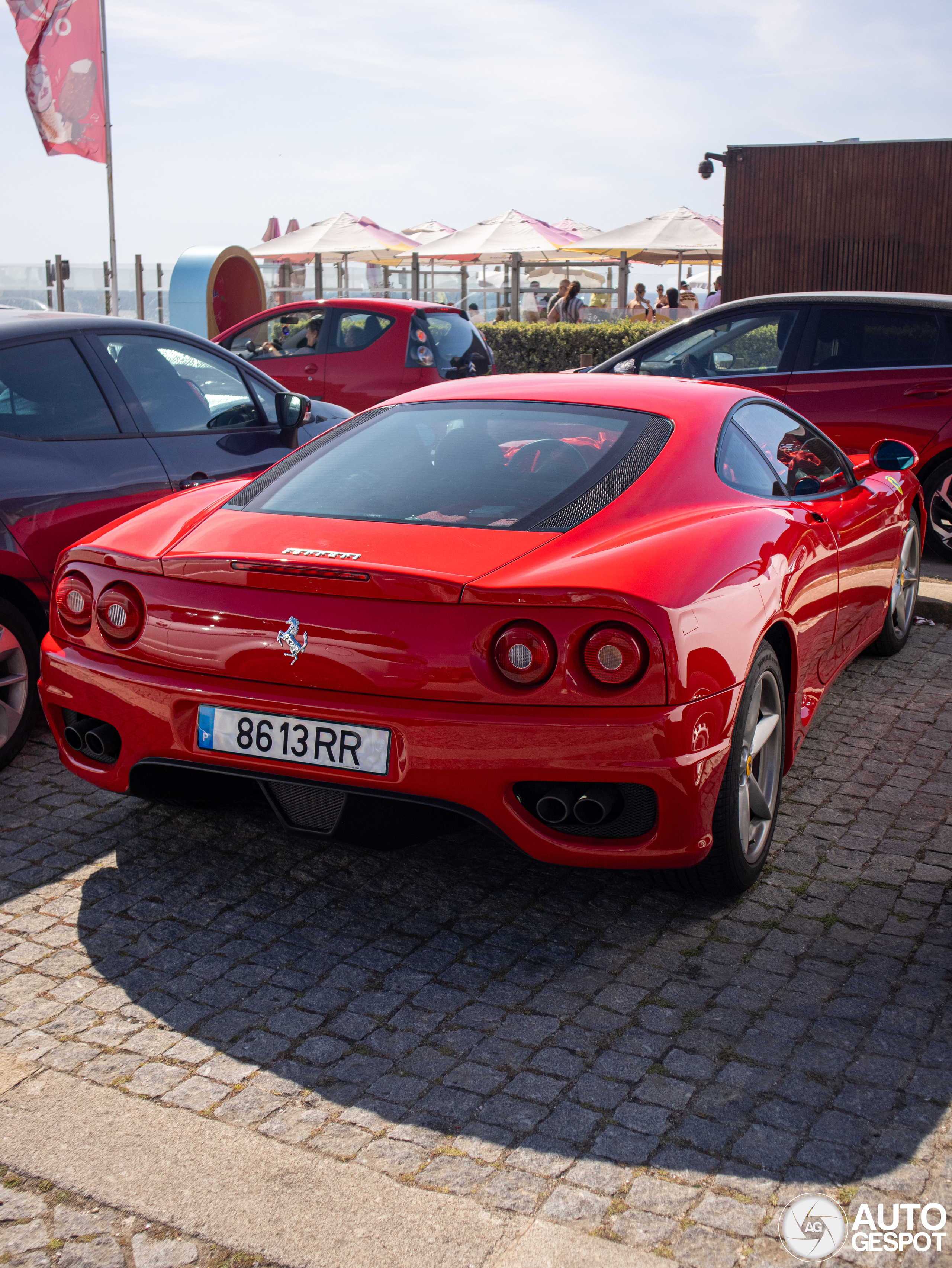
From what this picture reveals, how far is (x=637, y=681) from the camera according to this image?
9.63 feet

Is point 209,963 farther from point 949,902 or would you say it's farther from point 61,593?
point 949,902

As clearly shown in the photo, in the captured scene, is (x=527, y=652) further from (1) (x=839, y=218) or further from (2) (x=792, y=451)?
(1) (x=839, y=218)

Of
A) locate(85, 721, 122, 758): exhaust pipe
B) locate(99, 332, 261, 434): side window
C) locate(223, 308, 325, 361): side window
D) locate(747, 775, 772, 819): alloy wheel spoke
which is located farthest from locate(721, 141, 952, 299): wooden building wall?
locate(85, 721, 122, 758): exhaust pipe

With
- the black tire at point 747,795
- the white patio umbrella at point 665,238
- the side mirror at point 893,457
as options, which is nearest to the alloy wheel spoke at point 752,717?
the black tire at point 747,795

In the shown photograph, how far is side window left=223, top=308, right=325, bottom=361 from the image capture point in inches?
497

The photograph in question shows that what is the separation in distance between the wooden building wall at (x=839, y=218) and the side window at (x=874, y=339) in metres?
7.53

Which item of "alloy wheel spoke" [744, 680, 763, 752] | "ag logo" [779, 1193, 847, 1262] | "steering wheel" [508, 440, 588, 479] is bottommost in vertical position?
"ag logo" [779, 1193, 847, 1262]

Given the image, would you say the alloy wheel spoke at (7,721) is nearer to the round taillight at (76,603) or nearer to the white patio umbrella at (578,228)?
the round taillight at (76,603)

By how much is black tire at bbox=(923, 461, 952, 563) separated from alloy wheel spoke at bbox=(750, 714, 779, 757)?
15.2 ft

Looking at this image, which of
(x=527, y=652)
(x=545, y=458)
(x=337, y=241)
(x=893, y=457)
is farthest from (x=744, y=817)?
(x=337, y=241)

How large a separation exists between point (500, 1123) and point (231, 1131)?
0.53 m

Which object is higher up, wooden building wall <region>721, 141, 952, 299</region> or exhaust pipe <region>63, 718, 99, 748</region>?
wooden building wall <region>721, 141, 952, 299</region>

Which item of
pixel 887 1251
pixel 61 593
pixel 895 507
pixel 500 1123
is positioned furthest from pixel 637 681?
pixel 895 507

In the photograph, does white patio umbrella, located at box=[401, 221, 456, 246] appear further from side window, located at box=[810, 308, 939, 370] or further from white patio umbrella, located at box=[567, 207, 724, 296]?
side window, located at box=[810, 308, 939, 370]
